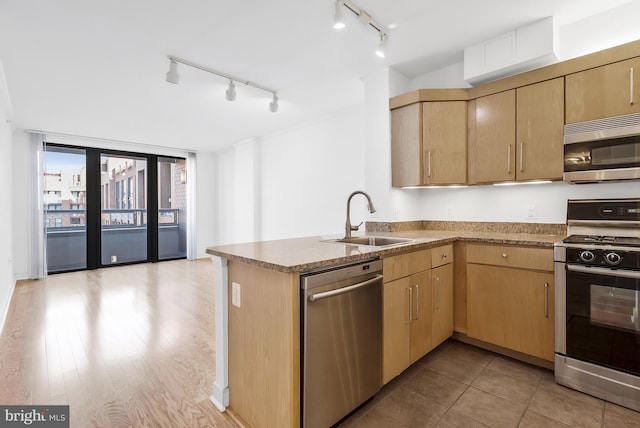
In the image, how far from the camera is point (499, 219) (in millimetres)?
2840

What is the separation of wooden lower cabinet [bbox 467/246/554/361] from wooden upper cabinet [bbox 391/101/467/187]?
0.82 meters

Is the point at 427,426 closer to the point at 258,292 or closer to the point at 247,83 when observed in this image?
the point at 258,292

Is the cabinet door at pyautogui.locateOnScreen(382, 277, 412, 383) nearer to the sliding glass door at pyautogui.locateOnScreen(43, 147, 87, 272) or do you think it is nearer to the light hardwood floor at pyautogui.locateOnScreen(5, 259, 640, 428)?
the light hardwood floor at pyautogui.locateOnScreen(5, 259, 640, 428)

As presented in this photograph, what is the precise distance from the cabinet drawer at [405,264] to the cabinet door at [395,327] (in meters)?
0.05

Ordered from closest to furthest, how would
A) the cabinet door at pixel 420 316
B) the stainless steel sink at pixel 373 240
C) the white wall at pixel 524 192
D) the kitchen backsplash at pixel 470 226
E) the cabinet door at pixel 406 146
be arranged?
1. the cabinet door at pixel 420 316
2. the white wall at pixel 524 192
3. the stainless steel sink at pixel 373 240
4. the kitchen backsplash at pixel 470 226
5. the cabinet door at pixel 406 146

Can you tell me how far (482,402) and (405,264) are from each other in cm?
93

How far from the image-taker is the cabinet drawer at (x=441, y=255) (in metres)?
2.29

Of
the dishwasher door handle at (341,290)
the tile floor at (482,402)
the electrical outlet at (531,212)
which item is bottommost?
the tile floor at (482,402)

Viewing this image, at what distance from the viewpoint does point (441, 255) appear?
2385 mm

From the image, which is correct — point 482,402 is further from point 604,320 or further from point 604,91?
point 604,91

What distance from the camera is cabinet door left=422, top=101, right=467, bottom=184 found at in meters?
2.79

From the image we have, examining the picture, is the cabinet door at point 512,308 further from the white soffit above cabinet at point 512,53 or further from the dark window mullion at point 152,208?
the dark window mullion at point 152,208

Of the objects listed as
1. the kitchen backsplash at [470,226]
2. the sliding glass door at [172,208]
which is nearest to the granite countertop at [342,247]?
the kitchen backsplash at [470,226]

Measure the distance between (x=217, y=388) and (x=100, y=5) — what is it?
271 cm
